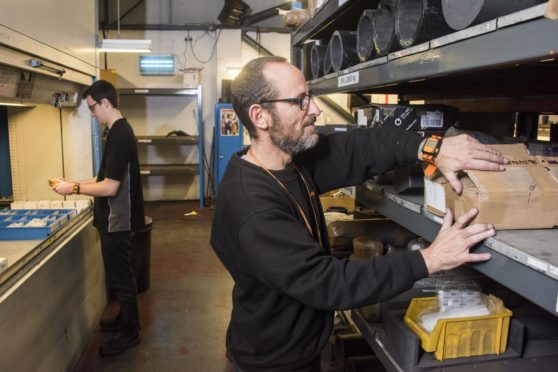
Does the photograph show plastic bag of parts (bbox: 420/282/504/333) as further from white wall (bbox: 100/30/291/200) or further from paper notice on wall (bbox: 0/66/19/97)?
white wall (bbox: 100/30/291/200)

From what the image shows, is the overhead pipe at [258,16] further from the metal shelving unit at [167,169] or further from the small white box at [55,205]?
the small white box at [55,205]

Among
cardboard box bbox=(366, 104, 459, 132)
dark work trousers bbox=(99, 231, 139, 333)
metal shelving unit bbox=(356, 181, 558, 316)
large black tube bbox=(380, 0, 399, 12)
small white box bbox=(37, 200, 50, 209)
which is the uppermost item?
large black tube bbox=(380, 0, 399, 12)

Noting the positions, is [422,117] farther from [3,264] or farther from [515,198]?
[3,264]

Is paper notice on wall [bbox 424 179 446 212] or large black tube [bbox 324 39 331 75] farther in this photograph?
large black tube [bbox 324 39 331 75]

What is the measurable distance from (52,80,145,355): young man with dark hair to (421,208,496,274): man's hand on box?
7.64 ft

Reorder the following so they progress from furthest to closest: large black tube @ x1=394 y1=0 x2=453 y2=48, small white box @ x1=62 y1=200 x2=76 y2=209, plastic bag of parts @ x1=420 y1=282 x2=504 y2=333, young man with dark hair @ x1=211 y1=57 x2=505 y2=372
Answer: small white box @ x1=62 y1=200 x2=76 y2=209
plastic bag of parts @ x1=420 y1=282 x2=504 y2=333
young man with dark hair @ x1=211 y1=57 x2=505 y2=372
large black tube @ x1=394 y1=0 x2=453 y2=48

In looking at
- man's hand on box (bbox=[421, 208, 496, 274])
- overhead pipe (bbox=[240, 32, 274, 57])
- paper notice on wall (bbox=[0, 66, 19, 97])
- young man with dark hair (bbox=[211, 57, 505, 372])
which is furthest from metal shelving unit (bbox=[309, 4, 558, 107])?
overhead pipe (bbox=[240, 32, 274, 57])

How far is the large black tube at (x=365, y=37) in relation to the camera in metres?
1.64

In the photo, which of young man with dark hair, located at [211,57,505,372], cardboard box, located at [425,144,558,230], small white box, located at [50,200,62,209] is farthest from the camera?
small white box, located at [50,200,62,209]

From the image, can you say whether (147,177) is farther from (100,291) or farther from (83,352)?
(83,352)

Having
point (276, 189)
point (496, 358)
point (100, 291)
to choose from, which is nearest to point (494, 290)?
point (496, 358)

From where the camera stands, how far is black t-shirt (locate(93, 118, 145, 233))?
291 cm

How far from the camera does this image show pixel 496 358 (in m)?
1.31

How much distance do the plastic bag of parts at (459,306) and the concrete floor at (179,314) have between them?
6.31ft
